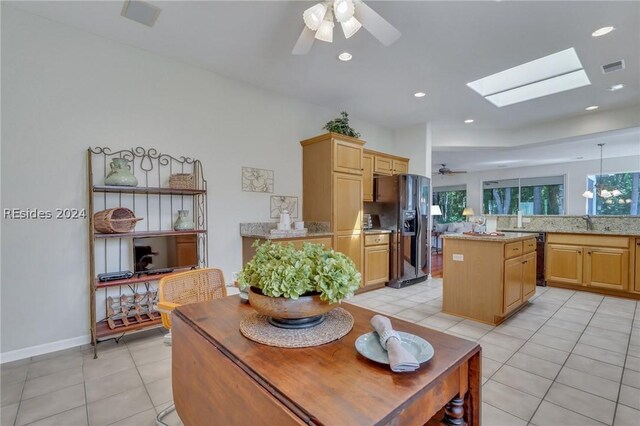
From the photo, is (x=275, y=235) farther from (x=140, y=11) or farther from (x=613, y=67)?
(x=613, y=67)

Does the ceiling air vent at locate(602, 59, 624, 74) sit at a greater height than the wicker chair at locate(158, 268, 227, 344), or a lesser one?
greater

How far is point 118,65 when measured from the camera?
283 centimetres

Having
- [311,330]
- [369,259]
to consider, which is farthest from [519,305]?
[311,330]

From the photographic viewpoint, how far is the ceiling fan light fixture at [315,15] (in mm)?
2030

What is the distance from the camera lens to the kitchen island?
305cm

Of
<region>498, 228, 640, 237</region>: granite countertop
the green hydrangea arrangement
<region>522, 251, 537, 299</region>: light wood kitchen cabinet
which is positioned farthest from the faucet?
the green hydrangea arrangement

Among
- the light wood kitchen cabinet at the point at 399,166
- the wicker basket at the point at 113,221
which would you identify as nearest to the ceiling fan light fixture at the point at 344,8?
the wicker basket at the point at 113,221

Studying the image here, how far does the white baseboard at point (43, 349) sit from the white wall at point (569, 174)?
1097cm

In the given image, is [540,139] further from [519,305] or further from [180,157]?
[180,157]

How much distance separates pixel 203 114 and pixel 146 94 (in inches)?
22.7

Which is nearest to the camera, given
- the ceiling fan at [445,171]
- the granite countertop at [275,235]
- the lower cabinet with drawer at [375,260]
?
the granite countertop at [275,235]

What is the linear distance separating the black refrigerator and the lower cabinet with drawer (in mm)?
133

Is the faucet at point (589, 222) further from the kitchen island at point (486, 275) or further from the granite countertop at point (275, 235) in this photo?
the granite countertop at point (275, 235)

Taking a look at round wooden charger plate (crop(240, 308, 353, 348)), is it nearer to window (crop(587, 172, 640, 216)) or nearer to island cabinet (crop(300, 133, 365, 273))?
island cabinet (crop(300, 133, 365, 273))
